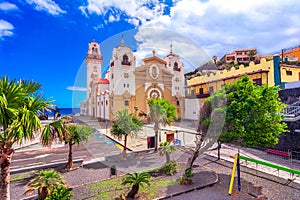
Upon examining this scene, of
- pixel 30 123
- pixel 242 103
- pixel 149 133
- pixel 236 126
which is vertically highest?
pixel 242 103

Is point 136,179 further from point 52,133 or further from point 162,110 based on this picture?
point 52,133

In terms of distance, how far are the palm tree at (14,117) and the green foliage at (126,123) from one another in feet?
11.6

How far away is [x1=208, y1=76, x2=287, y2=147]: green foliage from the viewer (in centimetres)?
800

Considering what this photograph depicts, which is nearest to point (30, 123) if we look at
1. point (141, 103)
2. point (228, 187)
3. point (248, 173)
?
point (141, 103)

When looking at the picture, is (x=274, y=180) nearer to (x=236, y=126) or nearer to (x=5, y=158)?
(x=236, y=126)

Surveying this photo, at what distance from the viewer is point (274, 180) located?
29.0 feet

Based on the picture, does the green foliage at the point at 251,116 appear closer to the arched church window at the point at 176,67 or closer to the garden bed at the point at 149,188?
the arched church window at the point at 176,67

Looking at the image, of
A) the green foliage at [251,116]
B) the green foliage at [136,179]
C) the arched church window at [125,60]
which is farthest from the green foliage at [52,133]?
the green foliage at [251,116]

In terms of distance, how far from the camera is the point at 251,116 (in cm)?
811

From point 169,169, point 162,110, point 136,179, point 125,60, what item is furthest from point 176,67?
point 169,169

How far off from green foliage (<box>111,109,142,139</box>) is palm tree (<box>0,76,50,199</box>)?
3.54m

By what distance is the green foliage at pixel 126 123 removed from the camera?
8.15 m

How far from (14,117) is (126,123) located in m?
5.57

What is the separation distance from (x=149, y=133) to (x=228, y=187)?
23.6ft
